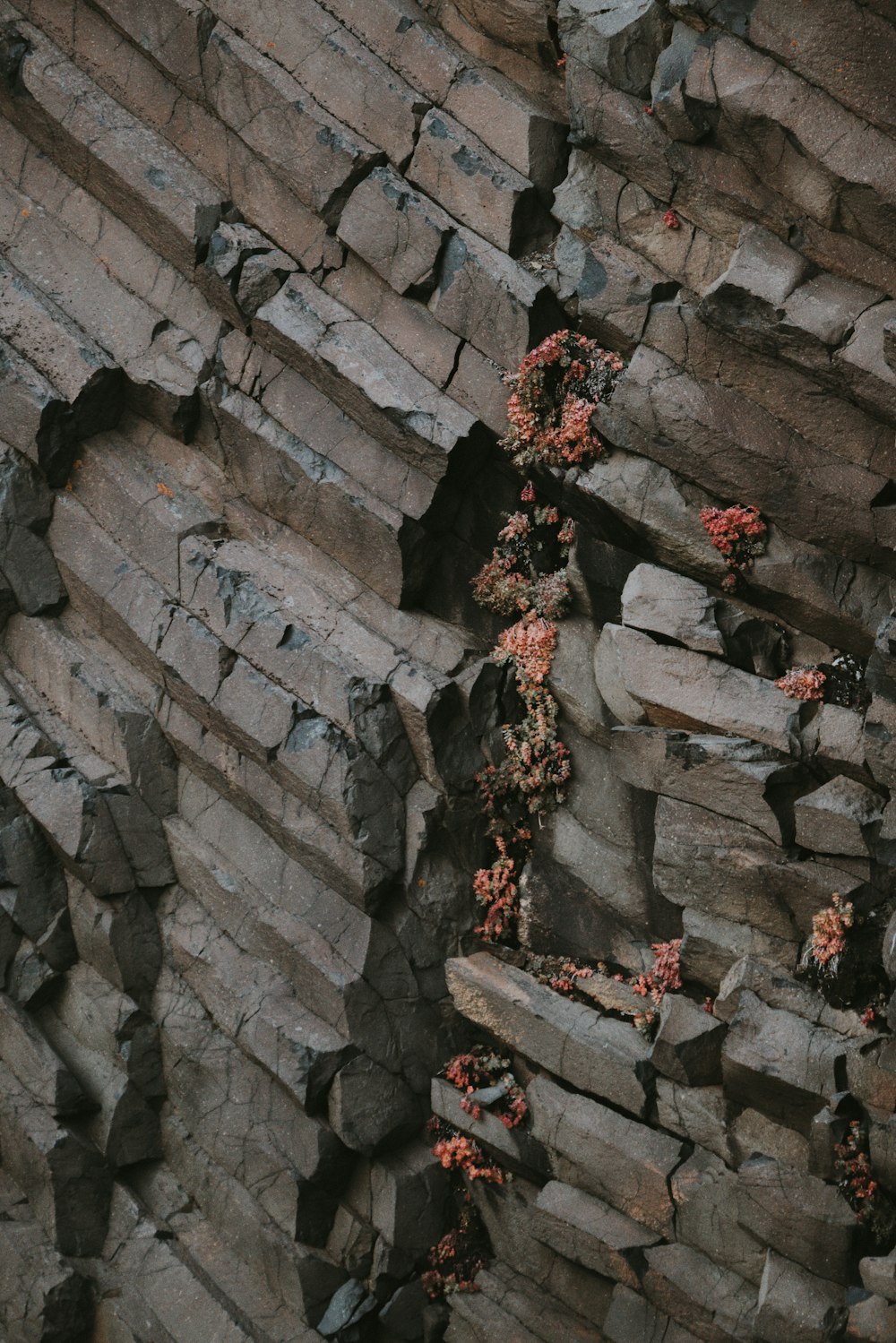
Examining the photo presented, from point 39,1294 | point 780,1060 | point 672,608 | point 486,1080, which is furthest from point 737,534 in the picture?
point 39,1294

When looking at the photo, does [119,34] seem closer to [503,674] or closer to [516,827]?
[503,674]

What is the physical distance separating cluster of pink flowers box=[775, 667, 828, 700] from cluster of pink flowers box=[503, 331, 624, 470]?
3.46 m

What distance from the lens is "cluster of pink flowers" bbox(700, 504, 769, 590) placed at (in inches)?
611

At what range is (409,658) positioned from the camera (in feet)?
56.4

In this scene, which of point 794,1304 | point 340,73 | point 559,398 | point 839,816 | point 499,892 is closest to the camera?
point 794,1304

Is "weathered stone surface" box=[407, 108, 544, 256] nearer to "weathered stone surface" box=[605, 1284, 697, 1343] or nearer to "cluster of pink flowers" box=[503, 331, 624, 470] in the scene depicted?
"cluster of pink flowers" box=[503, 331, 624, 470]

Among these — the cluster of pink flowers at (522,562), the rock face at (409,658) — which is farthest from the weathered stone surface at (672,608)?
the cluster of pink flowers at (522,562)

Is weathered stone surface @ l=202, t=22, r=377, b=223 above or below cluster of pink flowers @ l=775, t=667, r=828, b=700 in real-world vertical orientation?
above

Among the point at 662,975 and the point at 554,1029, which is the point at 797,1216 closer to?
the point at 662,975

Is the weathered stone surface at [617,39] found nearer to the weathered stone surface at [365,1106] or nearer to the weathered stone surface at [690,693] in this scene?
the weathered stone surface at [690,693]

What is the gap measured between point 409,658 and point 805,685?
471 centimetres

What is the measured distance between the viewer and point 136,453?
18.4 m

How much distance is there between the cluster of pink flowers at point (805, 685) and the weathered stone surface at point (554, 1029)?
4298 mm

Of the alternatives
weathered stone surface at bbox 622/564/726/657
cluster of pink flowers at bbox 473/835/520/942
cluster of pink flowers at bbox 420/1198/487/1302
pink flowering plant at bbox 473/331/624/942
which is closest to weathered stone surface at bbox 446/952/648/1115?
cluster of pink flowers at bbox 473/835/520/942
